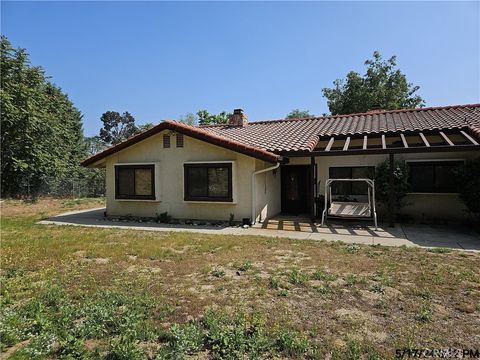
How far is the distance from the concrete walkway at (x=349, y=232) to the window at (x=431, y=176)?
63.5 inches

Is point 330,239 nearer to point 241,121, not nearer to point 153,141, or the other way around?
point 153,141

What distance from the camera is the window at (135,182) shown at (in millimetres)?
11706

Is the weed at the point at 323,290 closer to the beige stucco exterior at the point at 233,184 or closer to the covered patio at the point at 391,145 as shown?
the covered patio at the point at 391,145

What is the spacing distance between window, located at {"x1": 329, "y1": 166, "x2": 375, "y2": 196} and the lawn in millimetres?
5281

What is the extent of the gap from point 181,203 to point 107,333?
8.08 meters

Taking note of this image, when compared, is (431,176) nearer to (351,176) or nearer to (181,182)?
(351,176)

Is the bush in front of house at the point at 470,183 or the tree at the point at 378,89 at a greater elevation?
the tree at the point at 378,89

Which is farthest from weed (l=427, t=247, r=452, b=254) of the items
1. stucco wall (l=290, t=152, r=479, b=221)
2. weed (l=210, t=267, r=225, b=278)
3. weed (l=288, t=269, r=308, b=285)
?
weed (l=210, t=267, r=225, b=278)

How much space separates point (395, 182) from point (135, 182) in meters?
9.97

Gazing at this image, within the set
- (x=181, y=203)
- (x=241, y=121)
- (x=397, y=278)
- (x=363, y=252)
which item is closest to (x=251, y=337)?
(x=397, y=278)

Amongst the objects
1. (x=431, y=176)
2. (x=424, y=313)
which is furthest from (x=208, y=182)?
(x=431, y=176)

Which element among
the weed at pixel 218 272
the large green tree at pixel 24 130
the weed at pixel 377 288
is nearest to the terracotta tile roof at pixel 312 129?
the weed at pixel 218 272

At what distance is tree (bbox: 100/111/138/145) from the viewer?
6856 cm

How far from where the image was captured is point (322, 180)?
1252 centimetres
